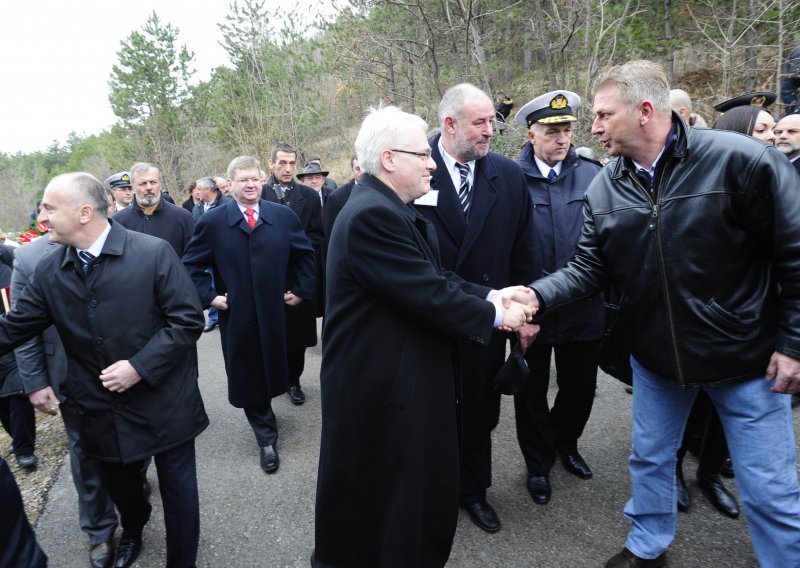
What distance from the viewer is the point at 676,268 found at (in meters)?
2.10

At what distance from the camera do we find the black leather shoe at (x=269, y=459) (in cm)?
377

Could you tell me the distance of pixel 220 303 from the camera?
387 centimetres

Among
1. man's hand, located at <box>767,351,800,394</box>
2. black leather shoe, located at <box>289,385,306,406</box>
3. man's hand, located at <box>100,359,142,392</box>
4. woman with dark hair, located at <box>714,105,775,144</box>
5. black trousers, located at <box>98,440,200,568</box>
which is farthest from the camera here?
black leather shoe, located at <box>289,385,306,406</box>

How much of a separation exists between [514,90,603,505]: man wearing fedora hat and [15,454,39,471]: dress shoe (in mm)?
3979

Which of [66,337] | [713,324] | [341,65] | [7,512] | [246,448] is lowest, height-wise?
[246,448]

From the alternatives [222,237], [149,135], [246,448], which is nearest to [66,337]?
[222,237]

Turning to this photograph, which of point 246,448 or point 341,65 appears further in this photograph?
point 341,65

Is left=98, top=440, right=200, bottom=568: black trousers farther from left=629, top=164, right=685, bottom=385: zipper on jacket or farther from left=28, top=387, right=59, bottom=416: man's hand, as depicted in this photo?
left=629, top=164, right=685, bottom=385: zipper on jacket

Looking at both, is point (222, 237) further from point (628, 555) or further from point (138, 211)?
point (628, 555)

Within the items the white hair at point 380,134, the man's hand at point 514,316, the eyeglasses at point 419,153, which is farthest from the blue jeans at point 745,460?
the white hair at point 380,134

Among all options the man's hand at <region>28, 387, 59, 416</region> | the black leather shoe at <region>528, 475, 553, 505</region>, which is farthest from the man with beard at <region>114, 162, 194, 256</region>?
the black leather shoe at <region>528, 475, 553, 505</region>

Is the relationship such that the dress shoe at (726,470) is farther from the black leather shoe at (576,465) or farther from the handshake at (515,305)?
the handshake at (515,305)

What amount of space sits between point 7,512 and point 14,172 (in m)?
57.4

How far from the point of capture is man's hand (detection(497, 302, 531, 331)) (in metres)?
2.24
